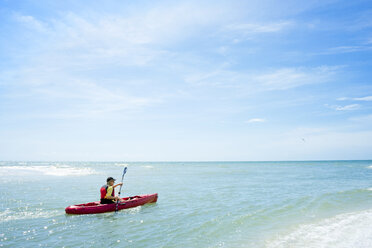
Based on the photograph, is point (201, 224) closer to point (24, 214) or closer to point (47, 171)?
point (24, 214)

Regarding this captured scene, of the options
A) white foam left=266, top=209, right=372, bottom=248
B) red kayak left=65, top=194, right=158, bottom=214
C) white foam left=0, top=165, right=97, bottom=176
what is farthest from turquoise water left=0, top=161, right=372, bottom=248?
white foam left=0, top=165, right=97, bottom=176

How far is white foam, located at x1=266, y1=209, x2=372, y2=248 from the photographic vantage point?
7.75 meters

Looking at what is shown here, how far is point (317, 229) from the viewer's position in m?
9.38

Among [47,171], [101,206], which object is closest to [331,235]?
[101,206]

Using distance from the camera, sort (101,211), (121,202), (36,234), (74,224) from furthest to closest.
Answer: (121,202), (101,211), (74,224), (36,234)

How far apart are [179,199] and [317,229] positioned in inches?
349

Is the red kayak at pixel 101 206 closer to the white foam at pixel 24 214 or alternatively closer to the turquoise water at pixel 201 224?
the turquoise water at pixel 201 224

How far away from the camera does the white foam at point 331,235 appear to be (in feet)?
25.4

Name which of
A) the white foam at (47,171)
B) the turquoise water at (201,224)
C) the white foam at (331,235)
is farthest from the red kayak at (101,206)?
the white foam at (47,171)

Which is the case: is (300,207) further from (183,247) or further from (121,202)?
(121,202)

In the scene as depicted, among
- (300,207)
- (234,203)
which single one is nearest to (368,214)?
(300,207)

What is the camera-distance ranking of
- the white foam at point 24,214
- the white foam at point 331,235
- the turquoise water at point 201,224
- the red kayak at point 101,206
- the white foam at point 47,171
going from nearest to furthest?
1. the white foam at point 331,235
2. the turquoise water at point 201,224
3. the white foam at point 24,214
4. the red kayak at point 101,206
5. the white foam at point 47,171

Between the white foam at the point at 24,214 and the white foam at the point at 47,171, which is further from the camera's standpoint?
the white foam at the point at 47,171

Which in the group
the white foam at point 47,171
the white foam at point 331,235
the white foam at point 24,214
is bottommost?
the white foam at point 47,171
